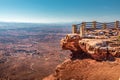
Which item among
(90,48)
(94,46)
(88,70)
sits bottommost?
(88,70)

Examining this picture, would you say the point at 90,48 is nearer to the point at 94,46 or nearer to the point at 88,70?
the point at 94,46

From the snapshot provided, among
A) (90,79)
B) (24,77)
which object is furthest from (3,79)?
(90,79)

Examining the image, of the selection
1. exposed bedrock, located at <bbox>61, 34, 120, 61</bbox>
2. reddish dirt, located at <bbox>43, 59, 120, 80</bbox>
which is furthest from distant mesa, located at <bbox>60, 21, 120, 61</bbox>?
reddish dirt, located at <bbox>43, 59, 120, 80</bbox>

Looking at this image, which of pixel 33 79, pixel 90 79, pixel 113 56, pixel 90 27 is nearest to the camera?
pixel 90 79

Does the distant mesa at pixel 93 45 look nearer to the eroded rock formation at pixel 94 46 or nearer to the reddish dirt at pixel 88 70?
the eroded rock formation at pixel 94 46

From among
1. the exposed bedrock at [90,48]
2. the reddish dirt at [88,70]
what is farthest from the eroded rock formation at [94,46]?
the reddish dirt at [88,70]

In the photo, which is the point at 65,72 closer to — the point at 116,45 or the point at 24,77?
the point at 116,45

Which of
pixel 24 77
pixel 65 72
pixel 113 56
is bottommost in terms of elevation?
pixel 24 77

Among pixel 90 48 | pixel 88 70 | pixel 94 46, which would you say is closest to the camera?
pixel 88 70

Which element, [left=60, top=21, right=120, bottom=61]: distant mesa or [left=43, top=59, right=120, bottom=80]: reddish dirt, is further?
[left=60, top=21, right=120, bottom=61]: distant mesa

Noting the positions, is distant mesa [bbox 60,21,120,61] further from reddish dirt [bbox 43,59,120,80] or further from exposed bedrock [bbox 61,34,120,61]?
reddish dirt [bbox 43,59,120,80]

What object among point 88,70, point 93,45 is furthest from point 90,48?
point 88,70
